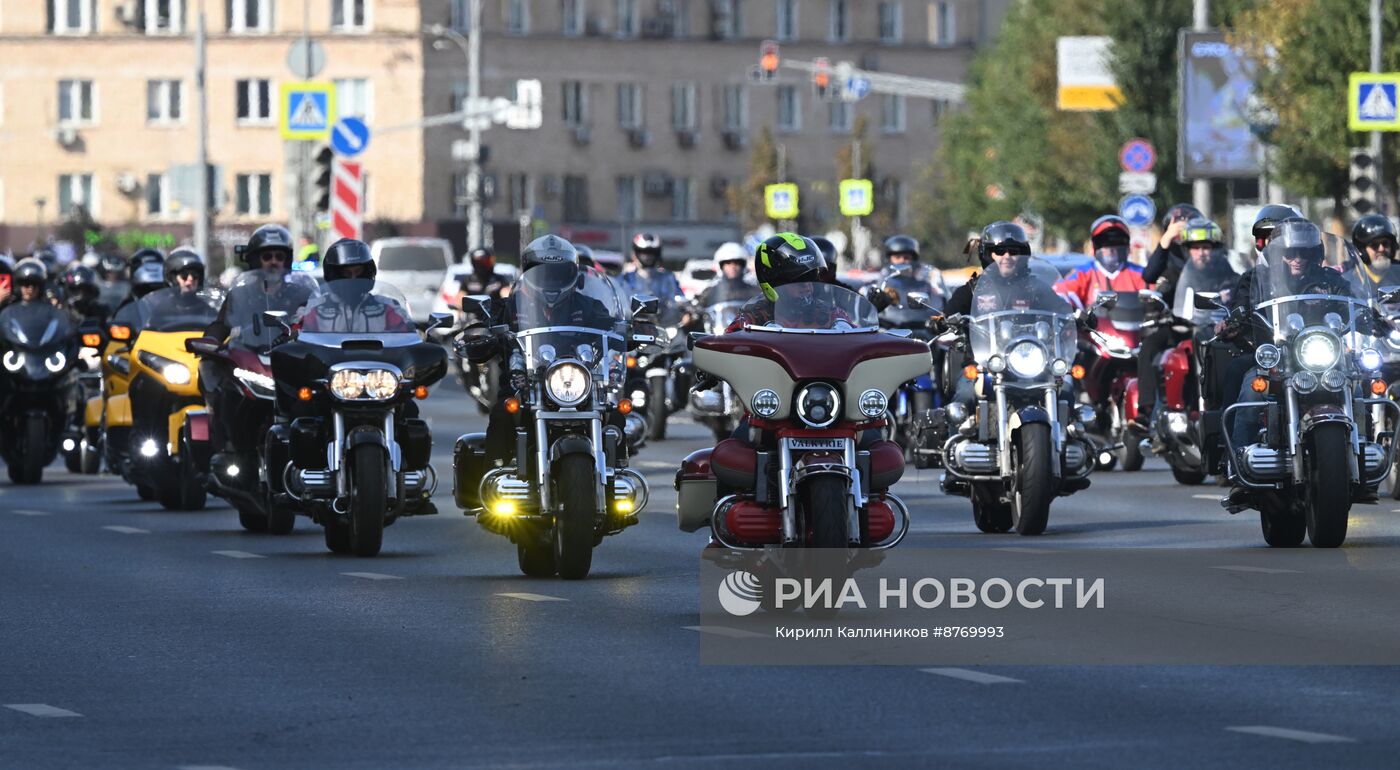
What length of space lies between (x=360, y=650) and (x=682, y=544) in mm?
5394

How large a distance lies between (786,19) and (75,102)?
940 inches

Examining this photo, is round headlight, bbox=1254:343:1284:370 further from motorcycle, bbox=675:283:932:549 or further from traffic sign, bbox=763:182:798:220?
traffic sign, bbox=763:182:798:220

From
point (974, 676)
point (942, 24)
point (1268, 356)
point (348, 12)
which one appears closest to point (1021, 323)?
point (1268, 356)

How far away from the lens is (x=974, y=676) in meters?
10.9

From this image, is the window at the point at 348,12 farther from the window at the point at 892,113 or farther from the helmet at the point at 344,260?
the helmet at the point at 344,260

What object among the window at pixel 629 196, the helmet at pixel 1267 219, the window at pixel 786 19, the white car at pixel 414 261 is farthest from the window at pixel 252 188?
the helmet at pixel 1267 219

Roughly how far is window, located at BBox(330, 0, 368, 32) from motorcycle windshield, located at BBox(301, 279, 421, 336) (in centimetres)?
8622

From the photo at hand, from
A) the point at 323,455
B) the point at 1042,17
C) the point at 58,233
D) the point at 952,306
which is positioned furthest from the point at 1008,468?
the point at 58,233

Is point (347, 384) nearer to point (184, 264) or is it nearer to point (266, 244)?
point (266, 244)

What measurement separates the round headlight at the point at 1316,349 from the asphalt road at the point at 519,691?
94 cm

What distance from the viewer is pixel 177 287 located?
71.2ft

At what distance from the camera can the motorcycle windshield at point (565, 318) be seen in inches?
581

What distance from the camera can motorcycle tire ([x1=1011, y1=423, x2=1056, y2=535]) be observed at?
56.3 feet

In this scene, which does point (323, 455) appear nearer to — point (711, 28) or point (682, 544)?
point (682, 544)
